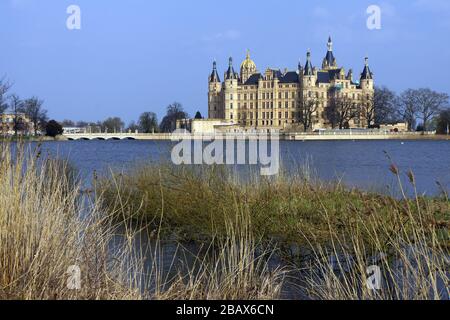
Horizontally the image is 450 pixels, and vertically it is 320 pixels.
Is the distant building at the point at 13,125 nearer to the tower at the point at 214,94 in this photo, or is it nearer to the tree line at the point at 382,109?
the tree line at the point at 382,109

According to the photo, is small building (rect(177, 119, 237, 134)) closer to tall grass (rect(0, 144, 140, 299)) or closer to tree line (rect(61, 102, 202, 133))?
tree line (rect(61, 102, 202, 133))

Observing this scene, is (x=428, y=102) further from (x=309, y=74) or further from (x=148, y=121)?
(x=148, y=121)

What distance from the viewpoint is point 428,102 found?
268 ft

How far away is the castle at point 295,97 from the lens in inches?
3469

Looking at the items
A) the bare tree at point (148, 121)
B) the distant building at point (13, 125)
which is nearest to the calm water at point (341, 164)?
the distant building at point (13, 125)

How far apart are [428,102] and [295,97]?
21.4m

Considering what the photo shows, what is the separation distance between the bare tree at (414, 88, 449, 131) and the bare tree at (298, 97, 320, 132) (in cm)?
1411

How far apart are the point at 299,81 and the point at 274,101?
5.11m

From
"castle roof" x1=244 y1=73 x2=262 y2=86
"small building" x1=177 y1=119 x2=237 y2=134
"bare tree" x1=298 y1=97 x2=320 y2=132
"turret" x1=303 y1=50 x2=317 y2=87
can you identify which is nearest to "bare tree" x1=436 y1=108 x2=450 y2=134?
"bare tree" x1=298 y1=97 x2=320 y2=132

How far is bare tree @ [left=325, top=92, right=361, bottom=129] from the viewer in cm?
8569

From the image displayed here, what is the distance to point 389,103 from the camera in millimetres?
88375

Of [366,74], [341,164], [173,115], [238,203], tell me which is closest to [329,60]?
[366,74]
